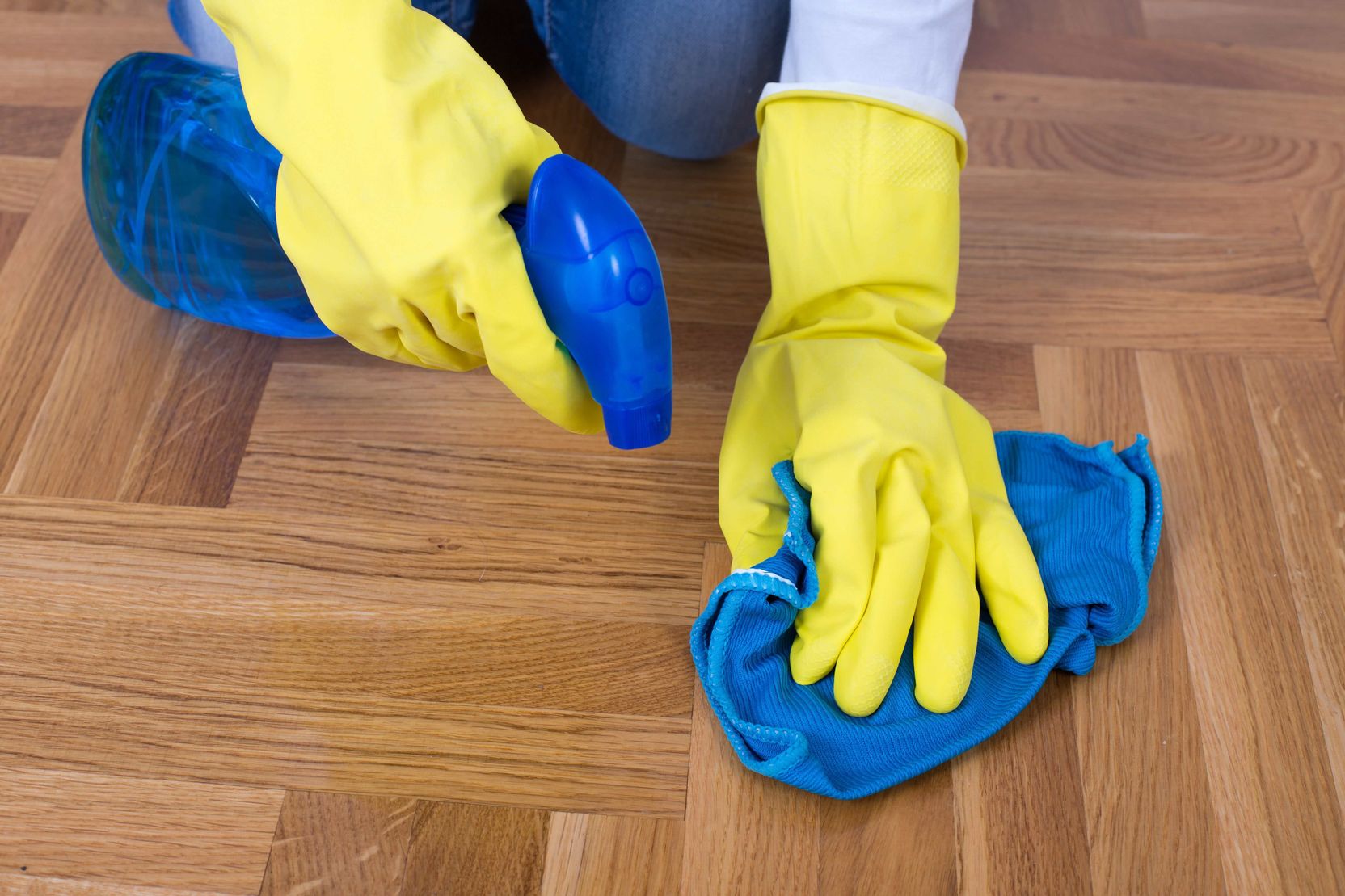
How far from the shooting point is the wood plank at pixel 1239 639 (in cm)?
57

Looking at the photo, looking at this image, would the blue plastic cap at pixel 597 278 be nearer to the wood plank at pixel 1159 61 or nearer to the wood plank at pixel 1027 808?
the wood plank at pixel 1027 808

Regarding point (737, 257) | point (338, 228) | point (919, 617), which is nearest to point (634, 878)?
point (919, 617)

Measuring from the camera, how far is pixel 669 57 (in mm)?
810

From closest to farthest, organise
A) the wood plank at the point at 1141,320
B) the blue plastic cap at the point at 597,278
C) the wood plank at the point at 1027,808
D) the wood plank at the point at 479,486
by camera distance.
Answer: the blue plastic cap at the point at 597,278
the wood plank at the point at 1027,808
the wood plank at the point at 479,486
the wood plank at the point at 1141,320

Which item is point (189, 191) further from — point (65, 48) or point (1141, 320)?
point (1141, 320)

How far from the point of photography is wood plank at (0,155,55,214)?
32.5 inches

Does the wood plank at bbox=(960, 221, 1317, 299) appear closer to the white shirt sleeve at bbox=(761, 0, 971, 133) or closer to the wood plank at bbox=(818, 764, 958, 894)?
the white shirt sleeve at bbox=(761, 0, 971, 133)

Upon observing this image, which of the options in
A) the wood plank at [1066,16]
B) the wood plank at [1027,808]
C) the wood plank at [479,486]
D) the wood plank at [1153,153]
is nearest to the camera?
the wood plank at [1027,808]

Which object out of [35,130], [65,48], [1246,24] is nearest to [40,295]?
[35,130]

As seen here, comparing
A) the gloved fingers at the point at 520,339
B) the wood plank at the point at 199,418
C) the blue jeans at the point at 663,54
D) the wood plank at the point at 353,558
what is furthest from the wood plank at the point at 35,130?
the gloved fingers at the point at 520,339

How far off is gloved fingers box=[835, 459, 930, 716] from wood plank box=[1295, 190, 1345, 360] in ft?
1.36

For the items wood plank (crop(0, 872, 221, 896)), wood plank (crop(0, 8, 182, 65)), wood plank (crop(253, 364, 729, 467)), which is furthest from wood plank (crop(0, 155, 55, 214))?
wood plank (crop(0, 872, 221, 896))

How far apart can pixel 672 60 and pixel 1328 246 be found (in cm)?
53

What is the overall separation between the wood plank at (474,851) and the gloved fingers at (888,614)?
178 millimetres
